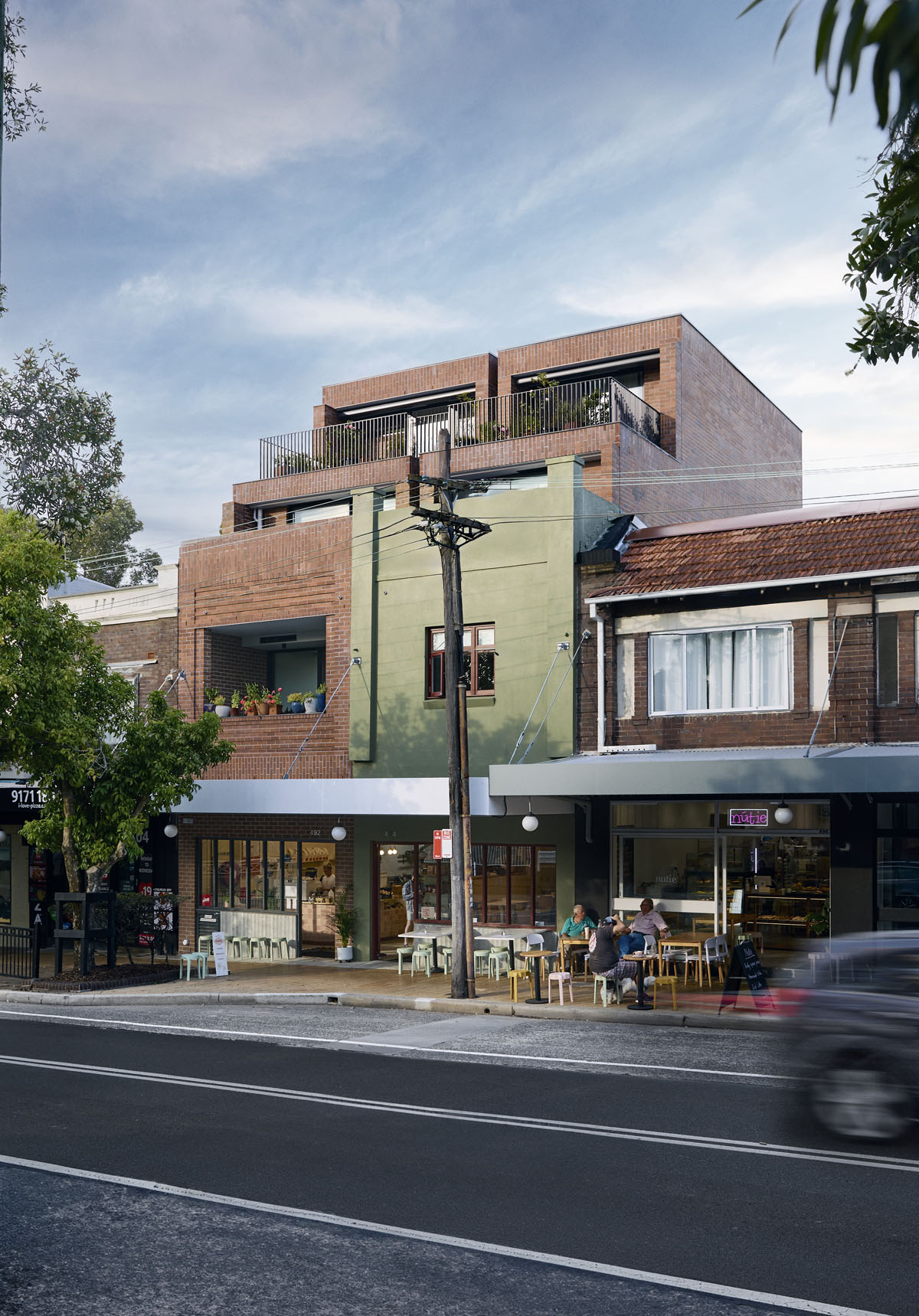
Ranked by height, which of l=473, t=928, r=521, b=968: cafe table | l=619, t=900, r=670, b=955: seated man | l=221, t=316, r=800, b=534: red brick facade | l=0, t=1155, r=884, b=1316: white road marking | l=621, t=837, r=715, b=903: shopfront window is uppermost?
l=221, t=316, r=800, b=534: red brick facade

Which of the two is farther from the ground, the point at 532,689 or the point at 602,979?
the point at 532,689

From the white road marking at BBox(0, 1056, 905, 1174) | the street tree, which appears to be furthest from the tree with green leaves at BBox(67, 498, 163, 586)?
the white road marking at BBox(0, 1056, 905, 1174)

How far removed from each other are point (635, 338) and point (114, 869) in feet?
57.2

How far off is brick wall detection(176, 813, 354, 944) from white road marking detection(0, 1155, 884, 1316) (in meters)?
15.9

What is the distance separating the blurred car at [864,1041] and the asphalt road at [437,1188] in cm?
30

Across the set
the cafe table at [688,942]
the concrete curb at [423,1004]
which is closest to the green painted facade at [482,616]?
the cafe table at [688,942]

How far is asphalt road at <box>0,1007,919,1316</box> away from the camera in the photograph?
633cm

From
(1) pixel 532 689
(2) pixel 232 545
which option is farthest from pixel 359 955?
(2) pixel 232 545

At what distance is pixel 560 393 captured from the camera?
30328mm

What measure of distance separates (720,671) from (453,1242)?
14.6 m

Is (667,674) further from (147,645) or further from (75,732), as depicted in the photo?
(147,645)

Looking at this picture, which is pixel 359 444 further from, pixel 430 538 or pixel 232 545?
pixel 430 538

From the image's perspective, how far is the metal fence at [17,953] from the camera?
2275 centimetres

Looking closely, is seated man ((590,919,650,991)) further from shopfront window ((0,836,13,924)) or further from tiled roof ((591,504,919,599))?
shopfront window ((0,836,13,924))
